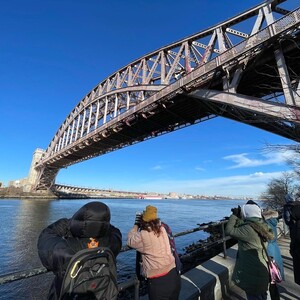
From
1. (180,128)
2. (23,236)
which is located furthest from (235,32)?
(23,236)

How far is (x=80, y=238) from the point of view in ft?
6.66

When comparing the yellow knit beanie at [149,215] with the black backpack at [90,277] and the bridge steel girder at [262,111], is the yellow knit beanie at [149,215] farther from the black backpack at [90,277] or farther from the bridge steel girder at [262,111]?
the bridge steel girder at [262,111]

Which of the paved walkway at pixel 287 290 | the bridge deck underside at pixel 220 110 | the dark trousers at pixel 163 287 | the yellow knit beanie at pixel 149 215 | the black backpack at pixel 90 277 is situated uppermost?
the bridge deck underside at pixel 220 110

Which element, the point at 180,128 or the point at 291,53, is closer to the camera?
the point at 291,53

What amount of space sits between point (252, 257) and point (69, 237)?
2355 mm

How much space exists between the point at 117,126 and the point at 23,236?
1442 cm

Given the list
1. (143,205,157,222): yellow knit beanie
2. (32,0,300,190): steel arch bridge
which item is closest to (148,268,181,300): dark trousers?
(143,205,157,222): yellow knit beanie

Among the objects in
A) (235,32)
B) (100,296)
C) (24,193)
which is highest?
(235,32)

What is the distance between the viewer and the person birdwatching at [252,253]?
3.18 meters

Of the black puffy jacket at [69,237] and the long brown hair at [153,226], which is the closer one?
the black puffy jacket at [69,237]

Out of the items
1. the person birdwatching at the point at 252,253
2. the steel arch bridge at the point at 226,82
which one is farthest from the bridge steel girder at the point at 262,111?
the person birdwatching at the point at 252,253

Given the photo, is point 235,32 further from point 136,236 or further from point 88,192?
point 88,192

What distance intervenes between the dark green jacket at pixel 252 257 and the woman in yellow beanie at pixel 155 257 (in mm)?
933

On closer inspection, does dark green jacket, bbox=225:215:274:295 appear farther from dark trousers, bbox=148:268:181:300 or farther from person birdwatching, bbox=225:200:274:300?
dark trousers, bbox=148:268:181:300
